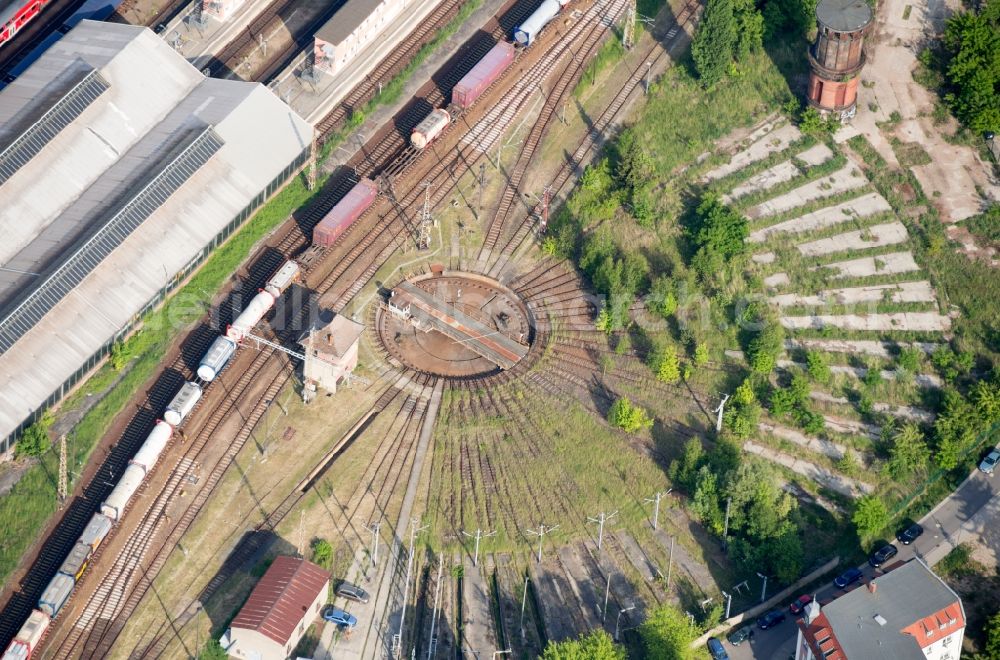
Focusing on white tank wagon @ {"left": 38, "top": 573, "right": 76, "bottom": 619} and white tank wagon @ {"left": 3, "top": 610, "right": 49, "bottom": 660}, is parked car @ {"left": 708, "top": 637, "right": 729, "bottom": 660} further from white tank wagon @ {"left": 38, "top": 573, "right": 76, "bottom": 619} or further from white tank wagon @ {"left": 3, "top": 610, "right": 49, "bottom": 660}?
white tank wagon @ {"left": 3, "top": 610, "right": 49, "bottom": 660}

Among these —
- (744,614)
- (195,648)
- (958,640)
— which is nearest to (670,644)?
(744,614)

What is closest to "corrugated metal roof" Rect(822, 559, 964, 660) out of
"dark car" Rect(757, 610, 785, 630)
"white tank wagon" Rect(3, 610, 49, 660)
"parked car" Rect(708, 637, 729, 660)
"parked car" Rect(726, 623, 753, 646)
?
"dark car" Rect(757, 610, 785, 630)

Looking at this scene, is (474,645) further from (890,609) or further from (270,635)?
(890,609)

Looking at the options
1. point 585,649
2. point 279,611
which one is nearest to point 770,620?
point 585,649

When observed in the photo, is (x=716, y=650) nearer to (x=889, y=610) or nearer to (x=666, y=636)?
(x=666, y=636)

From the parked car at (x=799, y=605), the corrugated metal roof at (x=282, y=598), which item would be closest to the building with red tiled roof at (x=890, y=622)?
the parked car at (x=799, y=605)

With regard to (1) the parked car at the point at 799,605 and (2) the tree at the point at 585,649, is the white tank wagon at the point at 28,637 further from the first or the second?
(1) the parked car at the point at 799,605
